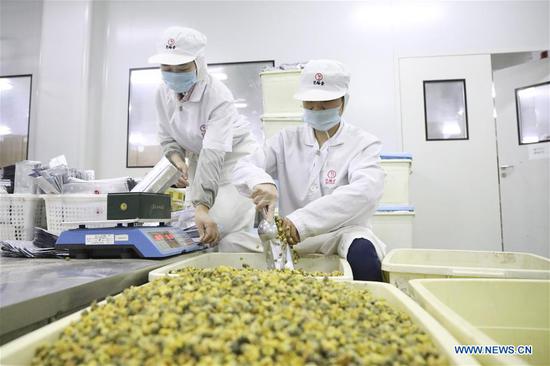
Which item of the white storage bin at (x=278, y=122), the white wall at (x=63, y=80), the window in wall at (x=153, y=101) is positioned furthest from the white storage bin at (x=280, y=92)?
the white wall at (x=63, y=80)

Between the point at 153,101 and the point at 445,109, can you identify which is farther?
the point at 153,101

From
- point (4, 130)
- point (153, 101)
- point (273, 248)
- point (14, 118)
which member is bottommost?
point (273, 248)

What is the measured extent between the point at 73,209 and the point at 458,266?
165 centimetres

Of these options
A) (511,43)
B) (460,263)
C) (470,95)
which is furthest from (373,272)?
(511,43)

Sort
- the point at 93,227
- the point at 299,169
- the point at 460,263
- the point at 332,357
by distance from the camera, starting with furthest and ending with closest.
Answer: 1. the point at 299,169
2. the point at 460,263
3. the point at 93,227
4. the point at 332,357

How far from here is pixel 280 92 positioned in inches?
111

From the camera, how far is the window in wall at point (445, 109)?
138 inches

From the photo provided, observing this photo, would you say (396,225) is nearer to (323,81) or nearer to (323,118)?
(323,118)

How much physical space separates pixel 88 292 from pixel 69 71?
3.58m

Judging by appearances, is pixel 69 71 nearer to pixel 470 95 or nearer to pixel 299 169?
pixel 299 169

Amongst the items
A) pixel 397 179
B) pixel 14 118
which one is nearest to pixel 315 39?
pixel 397 179

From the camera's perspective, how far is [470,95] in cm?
349

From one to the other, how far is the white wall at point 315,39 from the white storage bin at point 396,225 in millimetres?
884

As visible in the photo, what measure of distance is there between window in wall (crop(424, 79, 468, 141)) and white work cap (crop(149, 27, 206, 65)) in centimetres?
252
